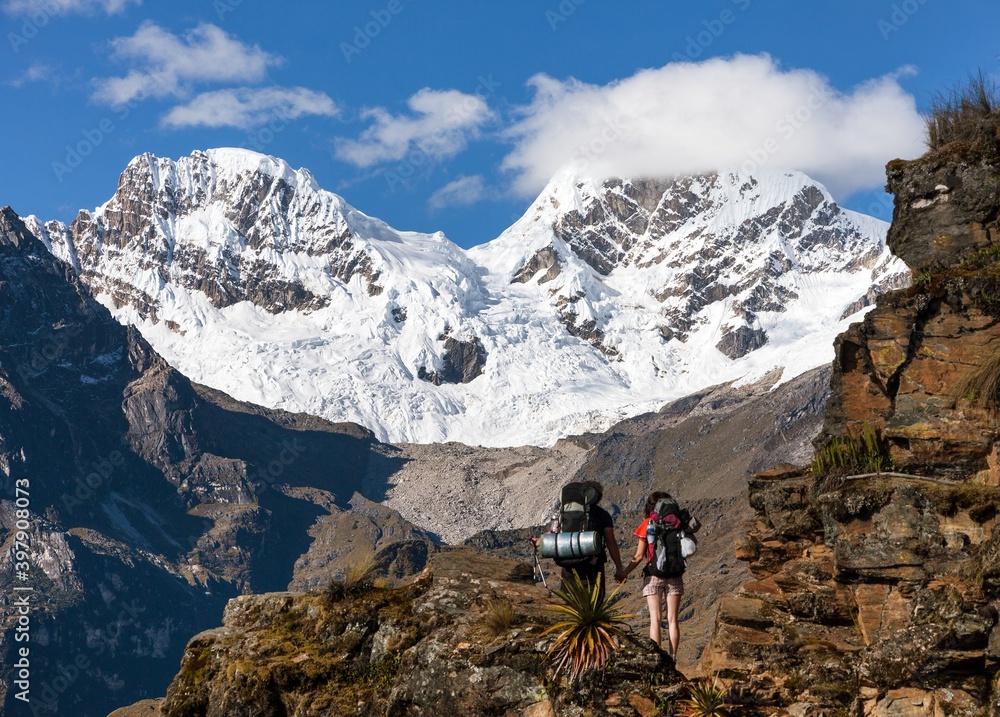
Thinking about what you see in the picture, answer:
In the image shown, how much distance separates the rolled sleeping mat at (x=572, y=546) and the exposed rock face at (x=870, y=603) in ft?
8.12

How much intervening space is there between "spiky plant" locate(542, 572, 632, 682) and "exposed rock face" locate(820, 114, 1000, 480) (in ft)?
20.6

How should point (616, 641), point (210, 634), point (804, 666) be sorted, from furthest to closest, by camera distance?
point (210, 634)
point (804, 666)
point (616, 641)

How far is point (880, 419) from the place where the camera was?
19156 millimetres

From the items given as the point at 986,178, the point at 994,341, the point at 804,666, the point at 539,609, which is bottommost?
the point at 804,666

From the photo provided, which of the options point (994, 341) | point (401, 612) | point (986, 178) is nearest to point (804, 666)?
point (401, 612)

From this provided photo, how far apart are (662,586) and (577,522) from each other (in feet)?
6.87

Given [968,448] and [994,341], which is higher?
[994,341]

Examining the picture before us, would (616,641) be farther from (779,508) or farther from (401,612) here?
(779,508)

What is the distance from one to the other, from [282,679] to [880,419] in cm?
1042

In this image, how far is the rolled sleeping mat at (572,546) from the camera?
14.6m

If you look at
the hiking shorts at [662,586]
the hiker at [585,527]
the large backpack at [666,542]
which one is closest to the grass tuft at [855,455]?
the large backpack at [666,542]

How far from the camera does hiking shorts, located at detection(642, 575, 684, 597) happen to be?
1612 centimetres

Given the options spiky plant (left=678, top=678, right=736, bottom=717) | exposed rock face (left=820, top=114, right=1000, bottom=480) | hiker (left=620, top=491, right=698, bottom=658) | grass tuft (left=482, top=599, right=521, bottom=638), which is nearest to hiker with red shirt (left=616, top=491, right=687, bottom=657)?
hiker (left=620, top=491, right=698, bottom=658)

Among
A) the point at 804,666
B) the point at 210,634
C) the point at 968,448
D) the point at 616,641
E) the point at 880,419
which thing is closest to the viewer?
the point at 616,641
